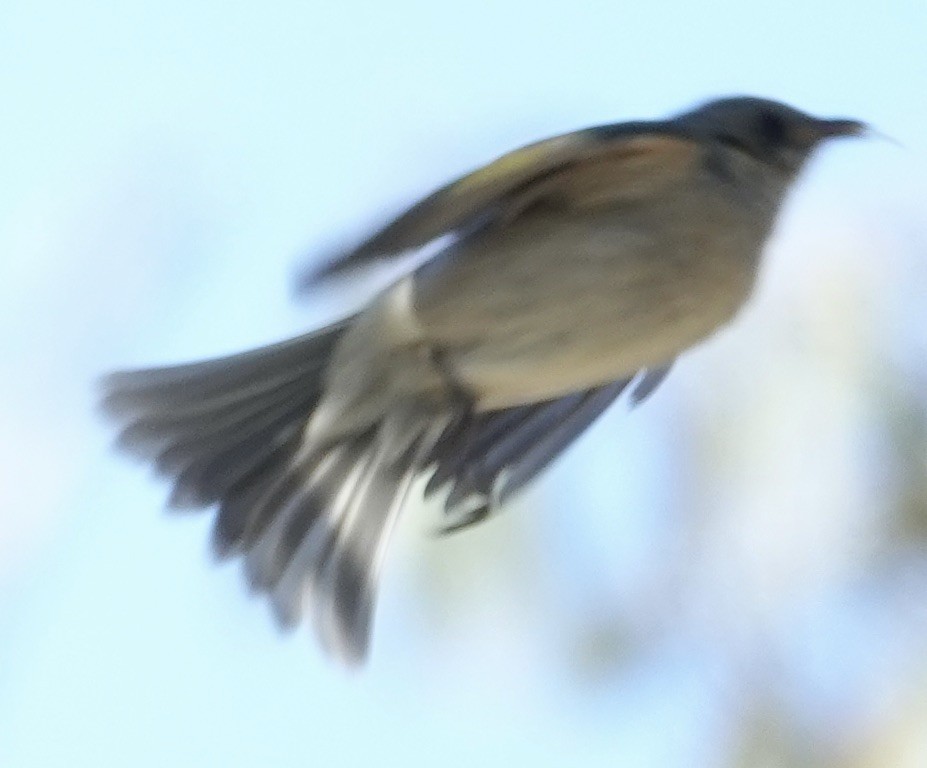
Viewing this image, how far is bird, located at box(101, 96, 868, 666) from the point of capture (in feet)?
7.22

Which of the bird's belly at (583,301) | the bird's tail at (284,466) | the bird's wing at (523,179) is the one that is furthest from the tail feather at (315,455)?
the bird's wing at (523,179)

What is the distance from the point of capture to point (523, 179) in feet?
6.69

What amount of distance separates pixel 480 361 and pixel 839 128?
2.22ft

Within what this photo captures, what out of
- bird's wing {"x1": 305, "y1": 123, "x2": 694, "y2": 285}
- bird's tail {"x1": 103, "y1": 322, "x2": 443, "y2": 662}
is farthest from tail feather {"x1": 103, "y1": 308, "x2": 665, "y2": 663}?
bird's wing {"x1": 305, "y1": 123, "x2": 694, "y2": 285}

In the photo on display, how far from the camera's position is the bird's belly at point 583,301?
2195mm

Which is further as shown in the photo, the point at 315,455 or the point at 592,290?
the point at 315,455

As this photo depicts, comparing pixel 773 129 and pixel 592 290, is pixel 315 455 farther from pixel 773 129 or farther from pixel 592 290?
pixel 773 129

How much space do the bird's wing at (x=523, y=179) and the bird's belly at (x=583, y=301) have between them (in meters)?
0.08

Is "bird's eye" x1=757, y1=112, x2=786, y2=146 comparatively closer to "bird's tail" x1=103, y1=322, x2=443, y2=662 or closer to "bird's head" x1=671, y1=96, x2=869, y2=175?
"bird's head" x1=671, y1=96, x2=869, y2=175

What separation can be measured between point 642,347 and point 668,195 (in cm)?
23

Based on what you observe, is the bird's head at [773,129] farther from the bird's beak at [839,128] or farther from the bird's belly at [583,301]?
the bird's belly at [583,301]

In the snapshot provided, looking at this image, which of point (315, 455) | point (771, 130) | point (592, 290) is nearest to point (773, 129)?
point (771, 130)

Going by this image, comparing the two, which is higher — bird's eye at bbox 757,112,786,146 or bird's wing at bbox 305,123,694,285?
bird's wing at bbox 305,123,694,285

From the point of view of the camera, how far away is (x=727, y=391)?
309cm
